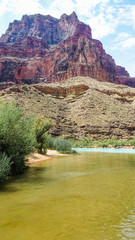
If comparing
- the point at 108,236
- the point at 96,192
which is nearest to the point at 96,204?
the point at 96,192

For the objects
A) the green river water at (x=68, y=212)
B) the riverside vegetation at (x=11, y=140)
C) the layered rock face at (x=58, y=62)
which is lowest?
the green river water at (x=68, y=212)

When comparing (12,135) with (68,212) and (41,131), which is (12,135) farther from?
(41,131)

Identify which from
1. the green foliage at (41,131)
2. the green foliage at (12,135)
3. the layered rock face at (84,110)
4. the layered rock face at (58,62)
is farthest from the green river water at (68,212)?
the layered rock face at (58,62)

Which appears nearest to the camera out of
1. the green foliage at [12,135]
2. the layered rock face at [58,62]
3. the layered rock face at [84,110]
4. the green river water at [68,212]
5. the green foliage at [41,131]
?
the green river water at [68,212]

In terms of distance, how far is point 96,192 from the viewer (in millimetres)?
8023

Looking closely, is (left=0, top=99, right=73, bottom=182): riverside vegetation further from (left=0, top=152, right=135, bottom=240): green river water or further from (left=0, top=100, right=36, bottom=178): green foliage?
(left=0, top=152, right=135, bottom=240): green river water

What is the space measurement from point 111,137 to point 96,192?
58.2 metres

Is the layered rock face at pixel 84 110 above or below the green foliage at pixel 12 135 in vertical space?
above

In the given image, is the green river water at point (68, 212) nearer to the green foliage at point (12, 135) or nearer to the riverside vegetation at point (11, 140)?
the riverside vegetation at point (11, 140)

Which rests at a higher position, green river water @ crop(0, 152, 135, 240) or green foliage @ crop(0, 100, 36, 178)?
green foliage @ crop(0, 100, 36, 178)

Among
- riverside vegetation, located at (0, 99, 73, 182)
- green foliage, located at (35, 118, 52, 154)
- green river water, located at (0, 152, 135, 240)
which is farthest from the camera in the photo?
green foliage, located at (35, 118, 52, 154)

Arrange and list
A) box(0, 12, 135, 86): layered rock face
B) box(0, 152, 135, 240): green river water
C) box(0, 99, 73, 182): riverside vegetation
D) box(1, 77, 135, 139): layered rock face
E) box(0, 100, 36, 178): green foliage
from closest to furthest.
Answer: box(0, 152, 135, 240): green river water → box(0, 99, 73, 182): riverside vegetation → box(0, 100, 36, 178): green foliage → box(1, 77, 135, 139): layered rock face → box(0, 12, 135, 86): layered rock face

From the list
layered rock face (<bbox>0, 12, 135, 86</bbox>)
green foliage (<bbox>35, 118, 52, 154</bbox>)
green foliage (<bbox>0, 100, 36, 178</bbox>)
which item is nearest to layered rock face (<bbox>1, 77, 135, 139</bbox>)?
layered rock face (<bbox>0, 12, 135, 86</bbox>)

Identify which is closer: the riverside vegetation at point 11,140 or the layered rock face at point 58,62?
the riverside vegetation at point 11,140
